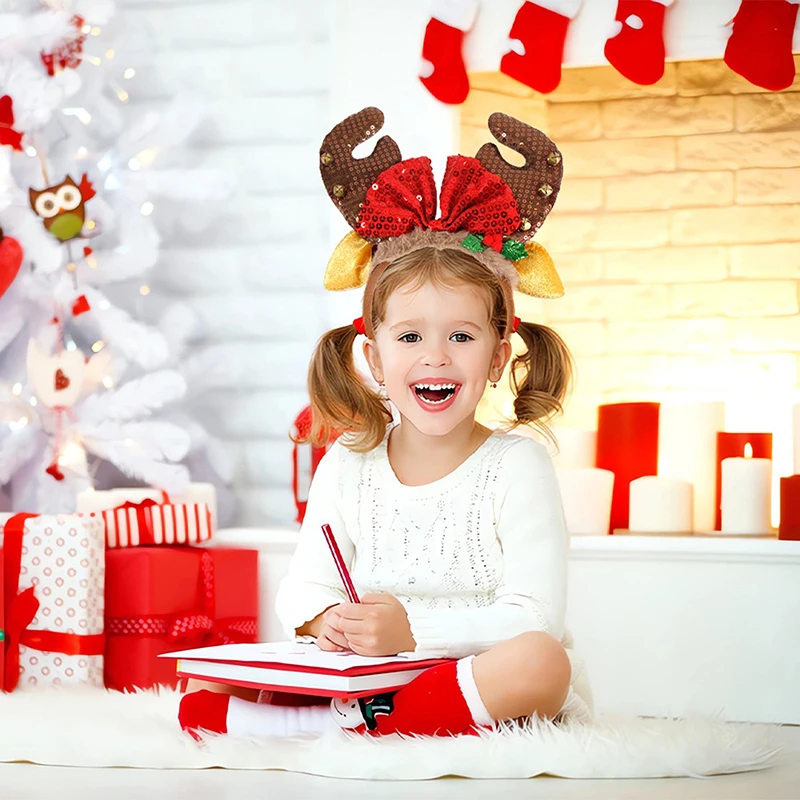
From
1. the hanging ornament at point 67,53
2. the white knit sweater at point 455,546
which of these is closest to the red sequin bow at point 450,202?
the white knit sweater at point 455,546

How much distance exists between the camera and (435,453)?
1.90 meters

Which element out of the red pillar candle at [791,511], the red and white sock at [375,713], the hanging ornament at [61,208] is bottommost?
the red and white sock at [375,713]

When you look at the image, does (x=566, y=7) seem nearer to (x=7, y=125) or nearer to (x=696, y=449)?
(x=696, y=449)

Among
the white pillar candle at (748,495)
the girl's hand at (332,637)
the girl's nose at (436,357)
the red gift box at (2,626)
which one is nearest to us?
the girl's hand at (332,637)

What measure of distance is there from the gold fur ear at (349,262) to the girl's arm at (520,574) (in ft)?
1.15

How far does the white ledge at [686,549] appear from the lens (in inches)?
94.3

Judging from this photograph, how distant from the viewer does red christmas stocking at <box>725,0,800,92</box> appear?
8.46 ft

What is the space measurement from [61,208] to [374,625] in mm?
1439

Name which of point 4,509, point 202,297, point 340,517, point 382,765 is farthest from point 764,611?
point 4,509

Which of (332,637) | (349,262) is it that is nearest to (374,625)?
(332,637)

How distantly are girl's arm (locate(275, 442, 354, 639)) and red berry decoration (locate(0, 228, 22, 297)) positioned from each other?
1.07 meters

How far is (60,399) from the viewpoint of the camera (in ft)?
8.86

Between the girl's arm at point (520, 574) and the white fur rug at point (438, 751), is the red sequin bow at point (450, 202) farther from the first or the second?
the white fur rug at point (438, 751)

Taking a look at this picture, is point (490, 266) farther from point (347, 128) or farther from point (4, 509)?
point (4, 509)
